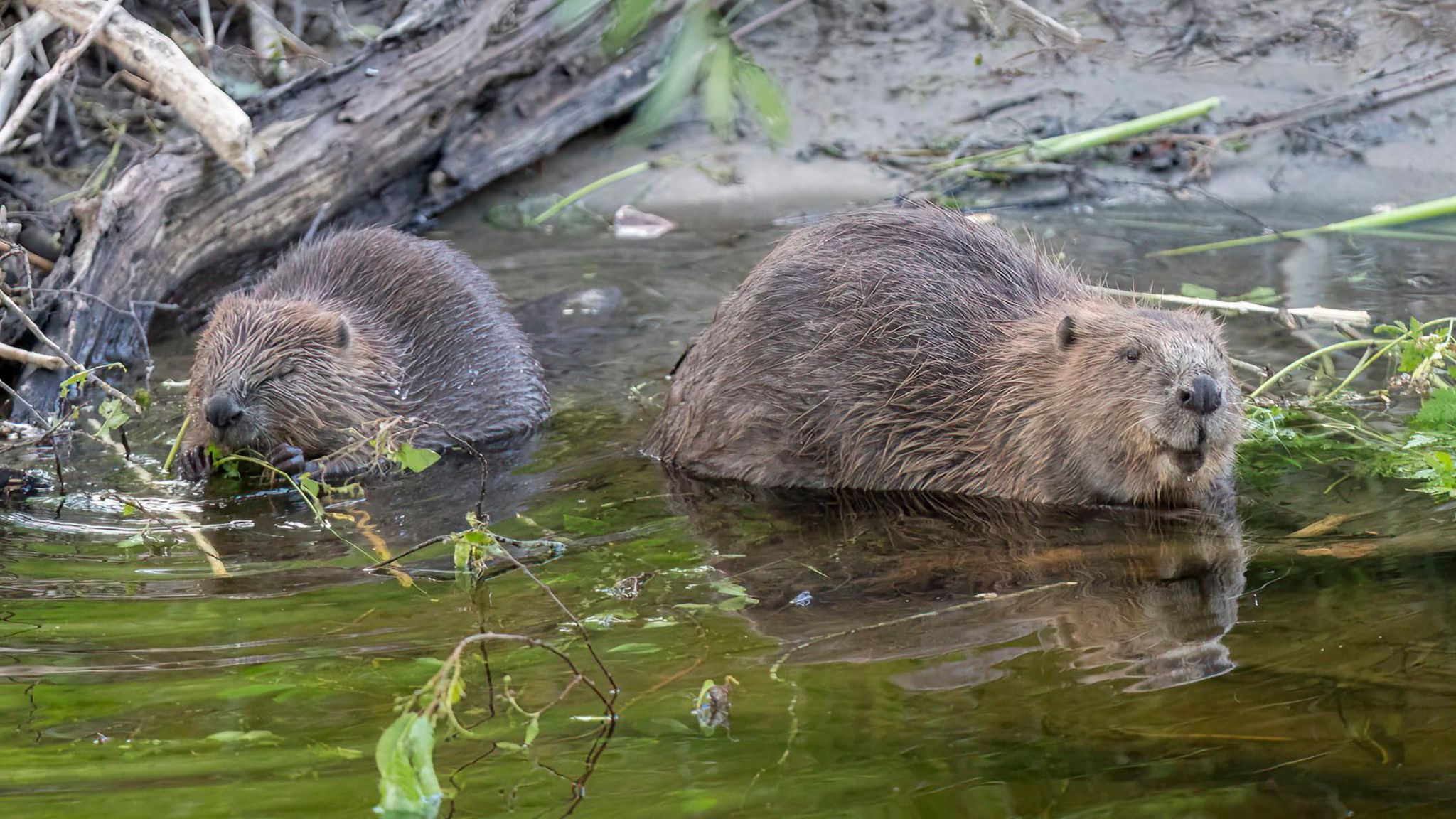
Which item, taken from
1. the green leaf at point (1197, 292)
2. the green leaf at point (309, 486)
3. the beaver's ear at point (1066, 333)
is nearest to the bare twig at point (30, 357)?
the green leaf at point (309, 486)

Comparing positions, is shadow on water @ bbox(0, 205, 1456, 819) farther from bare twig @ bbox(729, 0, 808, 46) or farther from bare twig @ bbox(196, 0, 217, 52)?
bare twig @ bbox(196, 0, 217, 52)

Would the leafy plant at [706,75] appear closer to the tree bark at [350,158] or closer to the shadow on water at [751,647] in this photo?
the shadow on water at [751,647]

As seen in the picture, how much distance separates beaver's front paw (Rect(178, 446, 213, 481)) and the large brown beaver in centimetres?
134

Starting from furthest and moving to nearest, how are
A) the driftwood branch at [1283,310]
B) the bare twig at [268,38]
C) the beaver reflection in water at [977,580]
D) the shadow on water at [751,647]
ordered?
→ the bare twig at [268,38]
the driftwood branch at [1283,310]
the beaver reflection in water at [977,580]
the shadow on water at [751,647]

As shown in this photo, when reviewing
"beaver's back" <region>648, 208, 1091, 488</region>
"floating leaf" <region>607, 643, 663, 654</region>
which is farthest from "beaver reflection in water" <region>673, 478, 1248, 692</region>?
"floating leaf" <region>607, 643, 663, 654</region>

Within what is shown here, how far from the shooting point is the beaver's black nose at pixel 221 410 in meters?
4.30

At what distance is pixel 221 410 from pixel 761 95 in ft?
11.1

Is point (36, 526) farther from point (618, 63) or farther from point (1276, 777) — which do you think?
point (618, 63)

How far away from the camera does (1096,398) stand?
3734 millimetres

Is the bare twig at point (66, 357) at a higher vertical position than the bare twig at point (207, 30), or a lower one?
lower

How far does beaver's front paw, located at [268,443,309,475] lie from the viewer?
14.7 feet

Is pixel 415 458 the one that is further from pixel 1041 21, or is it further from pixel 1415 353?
pixel 1415 353

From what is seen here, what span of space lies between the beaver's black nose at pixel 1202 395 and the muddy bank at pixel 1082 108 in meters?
3.20

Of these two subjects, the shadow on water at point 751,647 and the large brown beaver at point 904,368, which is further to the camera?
the large brown beaver at point 904,368
